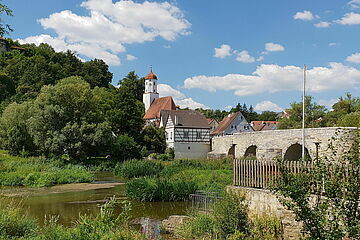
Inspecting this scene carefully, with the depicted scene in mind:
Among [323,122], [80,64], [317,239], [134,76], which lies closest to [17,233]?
[317,239]

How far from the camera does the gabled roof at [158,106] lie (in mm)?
65312

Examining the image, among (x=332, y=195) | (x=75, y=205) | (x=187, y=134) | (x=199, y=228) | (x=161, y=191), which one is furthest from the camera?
(x=187, y=134)

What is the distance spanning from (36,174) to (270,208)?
1947cm

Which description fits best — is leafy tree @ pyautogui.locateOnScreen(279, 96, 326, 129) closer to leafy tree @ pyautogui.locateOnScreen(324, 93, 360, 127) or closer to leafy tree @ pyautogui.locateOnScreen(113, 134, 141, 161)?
leafy tree @ pyautogui.locateOnScreen(324, 93, 360, 127)

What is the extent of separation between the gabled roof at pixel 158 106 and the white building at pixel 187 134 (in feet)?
36.1

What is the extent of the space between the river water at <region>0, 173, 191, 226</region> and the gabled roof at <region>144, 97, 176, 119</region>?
44.4 meters

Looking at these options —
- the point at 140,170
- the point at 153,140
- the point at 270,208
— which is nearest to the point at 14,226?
the point at 270,208

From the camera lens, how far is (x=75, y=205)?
630 inches

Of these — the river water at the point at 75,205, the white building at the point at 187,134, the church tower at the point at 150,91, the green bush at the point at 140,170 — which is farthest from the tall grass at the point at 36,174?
the church tower at the point at 150,91

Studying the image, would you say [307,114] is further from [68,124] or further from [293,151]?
[68,124]

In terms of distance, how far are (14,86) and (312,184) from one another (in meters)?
72.9

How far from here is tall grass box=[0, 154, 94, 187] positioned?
74.7 feet

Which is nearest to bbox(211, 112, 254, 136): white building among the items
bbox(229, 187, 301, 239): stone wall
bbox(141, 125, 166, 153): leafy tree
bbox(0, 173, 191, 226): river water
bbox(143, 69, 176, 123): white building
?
bbox(143, 69, 176, 123): white building

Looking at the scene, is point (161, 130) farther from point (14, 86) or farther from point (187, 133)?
point (14, 86)
